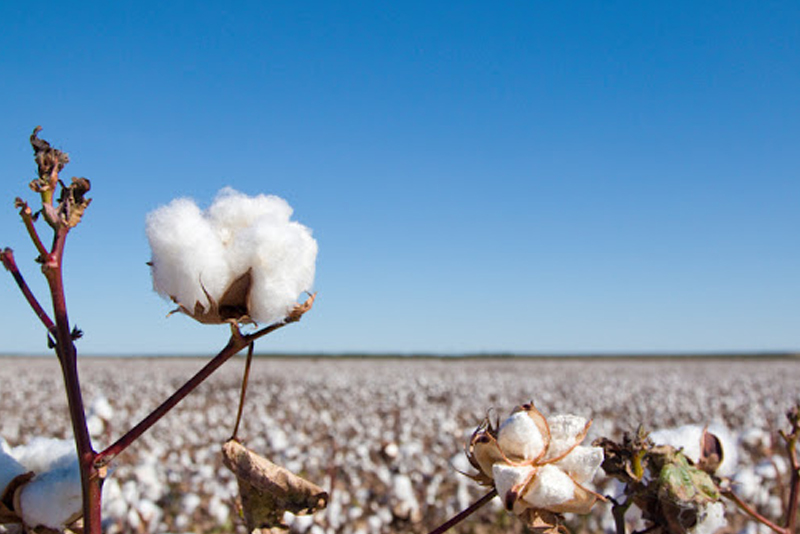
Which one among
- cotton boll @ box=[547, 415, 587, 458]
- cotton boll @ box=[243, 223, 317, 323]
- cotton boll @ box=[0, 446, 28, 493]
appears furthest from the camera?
cotton boll @ box=[0, 446, 28, 493]

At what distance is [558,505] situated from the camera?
844mm

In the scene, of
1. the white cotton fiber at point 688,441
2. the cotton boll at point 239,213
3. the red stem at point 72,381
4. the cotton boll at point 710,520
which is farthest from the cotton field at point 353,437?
the cotton boll at point 239,213

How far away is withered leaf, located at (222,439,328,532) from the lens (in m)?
0.94

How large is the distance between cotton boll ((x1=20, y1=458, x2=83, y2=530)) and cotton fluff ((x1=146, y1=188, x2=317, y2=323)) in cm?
38

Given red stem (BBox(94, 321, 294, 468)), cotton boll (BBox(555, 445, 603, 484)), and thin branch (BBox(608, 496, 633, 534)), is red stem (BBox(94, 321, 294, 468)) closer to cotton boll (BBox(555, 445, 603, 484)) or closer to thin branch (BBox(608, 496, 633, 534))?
cotton boll (BBox(555, 445, 603, 484))

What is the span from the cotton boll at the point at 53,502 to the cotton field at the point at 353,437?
4.8 inches

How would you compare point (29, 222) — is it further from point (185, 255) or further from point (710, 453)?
point (710, 453)

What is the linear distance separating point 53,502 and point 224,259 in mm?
472

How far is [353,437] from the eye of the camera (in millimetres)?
8828

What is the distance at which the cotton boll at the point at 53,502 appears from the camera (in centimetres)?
97

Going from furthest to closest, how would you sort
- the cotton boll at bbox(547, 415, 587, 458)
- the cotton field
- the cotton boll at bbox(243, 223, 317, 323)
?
1. the cotton field
2. the cotton boll at bbox(547, 415, 587, 458)
3. the cotton boll at bbox(243, 223, 317, 323)

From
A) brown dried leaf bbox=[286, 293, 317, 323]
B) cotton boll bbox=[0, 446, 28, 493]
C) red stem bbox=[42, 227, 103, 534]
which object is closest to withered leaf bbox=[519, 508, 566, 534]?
brown dried leaf bbox=[286, 293, 317, 323]

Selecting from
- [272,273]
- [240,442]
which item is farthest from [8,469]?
[272,273]

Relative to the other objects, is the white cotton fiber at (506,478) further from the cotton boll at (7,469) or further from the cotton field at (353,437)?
the cotton boll at (7,469)
